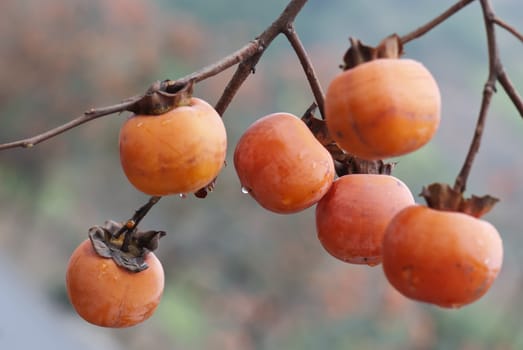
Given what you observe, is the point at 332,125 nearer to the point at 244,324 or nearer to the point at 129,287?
the point at 129,287

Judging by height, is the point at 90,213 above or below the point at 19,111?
below

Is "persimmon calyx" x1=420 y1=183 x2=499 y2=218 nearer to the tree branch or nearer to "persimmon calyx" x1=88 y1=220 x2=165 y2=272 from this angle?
the tree branch

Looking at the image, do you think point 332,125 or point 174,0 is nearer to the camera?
point 332,125

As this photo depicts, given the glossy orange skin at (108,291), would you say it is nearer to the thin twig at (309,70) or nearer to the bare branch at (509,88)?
the thin twig at (309,70)

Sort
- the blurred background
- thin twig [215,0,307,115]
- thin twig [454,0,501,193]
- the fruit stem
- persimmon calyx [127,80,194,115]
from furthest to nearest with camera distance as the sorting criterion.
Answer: the blurred background, the fruit stem, thin twig [215,0,307,115], persimmon calyx [127,80,194,115], thin twig [454,0,501,193]

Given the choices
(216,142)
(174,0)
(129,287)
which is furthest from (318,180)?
(174,0)

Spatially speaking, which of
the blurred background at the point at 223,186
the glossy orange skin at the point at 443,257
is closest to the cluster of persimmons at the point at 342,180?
the glossy orange skin at the point at 443,257

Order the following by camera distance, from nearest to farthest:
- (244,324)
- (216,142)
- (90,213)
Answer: (216,142) < (244,324) < (90,213)

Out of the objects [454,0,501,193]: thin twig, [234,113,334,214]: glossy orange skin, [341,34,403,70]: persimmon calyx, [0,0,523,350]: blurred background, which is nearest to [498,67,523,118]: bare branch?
[454,0,501,193]: thin twig
